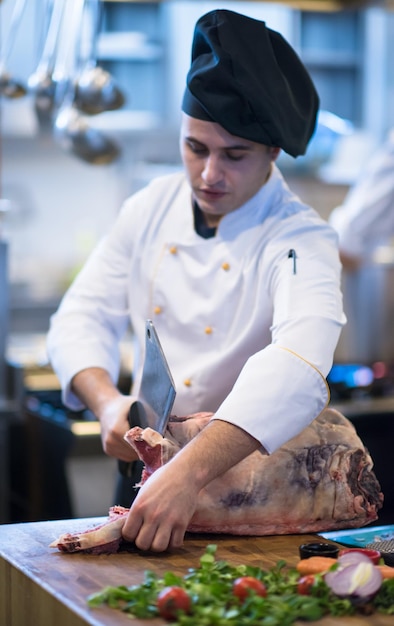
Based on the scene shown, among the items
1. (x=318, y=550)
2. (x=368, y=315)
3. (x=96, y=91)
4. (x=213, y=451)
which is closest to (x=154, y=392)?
(x=213, y=451)

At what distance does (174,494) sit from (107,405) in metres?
0.51

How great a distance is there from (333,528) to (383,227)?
2.95 m

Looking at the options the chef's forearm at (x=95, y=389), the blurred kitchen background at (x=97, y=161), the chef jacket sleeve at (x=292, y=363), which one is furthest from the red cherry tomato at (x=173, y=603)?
the blurred kitchen background at (x=97, y=161)

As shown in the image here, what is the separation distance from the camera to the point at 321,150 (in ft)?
20.4

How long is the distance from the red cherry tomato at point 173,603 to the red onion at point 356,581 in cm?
23

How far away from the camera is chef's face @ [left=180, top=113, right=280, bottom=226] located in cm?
211

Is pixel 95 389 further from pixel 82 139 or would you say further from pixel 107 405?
pixel 82 139

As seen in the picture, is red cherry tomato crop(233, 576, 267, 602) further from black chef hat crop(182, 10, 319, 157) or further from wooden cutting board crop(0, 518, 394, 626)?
black chef hat crop(182, 10, 319, 157)

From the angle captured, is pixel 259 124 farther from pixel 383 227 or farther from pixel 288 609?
pixel 383 227

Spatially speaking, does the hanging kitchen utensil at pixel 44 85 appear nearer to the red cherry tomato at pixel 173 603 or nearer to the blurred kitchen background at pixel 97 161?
the blurred kitchen background at pixel 97 161

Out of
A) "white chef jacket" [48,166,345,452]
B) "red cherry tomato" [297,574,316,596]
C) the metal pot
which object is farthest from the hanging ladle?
"red cherry tomato" [297,574,316,596]

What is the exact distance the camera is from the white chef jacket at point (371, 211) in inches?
183

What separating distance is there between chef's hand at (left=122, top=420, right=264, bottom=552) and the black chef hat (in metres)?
0.66

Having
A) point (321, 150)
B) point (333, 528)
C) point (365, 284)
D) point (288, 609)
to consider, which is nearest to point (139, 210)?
point (333, 528)
